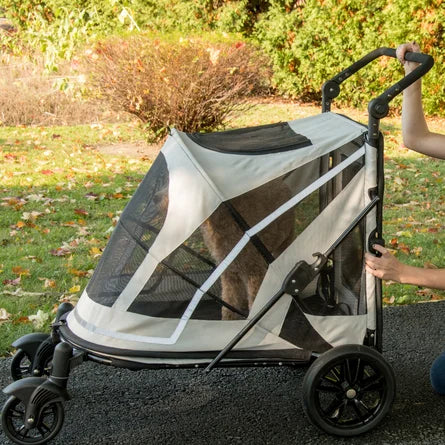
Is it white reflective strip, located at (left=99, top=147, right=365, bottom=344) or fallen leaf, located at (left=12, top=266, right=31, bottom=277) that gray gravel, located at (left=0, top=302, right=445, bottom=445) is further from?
fallen leaf, located at (left=12, top=266, right=31, bottom=277)

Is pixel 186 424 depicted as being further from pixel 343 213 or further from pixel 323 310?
pixel 343 213

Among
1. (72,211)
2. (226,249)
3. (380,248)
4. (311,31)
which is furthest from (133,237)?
(311,31)

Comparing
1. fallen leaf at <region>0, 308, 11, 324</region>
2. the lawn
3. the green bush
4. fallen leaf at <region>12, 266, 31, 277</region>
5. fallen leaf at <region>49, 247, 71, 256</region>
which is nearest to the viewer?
fallen leaf at <region>0, 308, 11, 324</region>

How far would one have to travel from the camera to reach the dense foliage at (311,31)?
9.67m

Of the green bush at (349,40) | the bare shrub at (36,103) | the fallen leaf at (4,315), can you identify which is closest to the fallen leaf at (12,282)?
the fallen leaf at (4,315)

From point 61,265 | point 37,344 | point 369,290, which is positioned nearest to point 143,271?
point 37,344

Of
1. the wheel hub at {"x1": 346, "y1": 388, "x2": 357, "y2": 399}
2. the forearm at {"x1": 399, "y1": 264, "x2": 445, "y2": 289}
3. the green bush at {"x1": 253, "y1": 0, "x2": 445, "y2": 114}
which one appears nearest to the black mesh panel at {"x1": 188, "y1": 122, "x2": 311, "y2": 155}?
the forearm at {"x1": 399, "y1": 264, "x2": 445, "y2": 289}

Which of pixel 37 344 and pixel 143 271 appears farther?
pixel 37 344

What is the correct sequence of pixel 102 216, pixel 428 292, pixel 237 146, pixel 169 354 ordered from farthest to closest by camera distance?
pixel 102 216 → pixel 428 292 → pixel 237 146 → pixel 169 354

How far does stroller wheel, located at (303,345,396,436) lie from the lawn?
61.9 inches

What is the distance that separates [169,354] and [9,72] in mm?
8973

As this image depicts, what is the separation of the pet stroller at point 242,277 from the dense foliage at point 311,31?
5.61 metres

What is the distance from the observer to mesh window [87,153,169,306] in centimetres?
269

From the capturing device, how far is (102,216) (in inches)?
230
